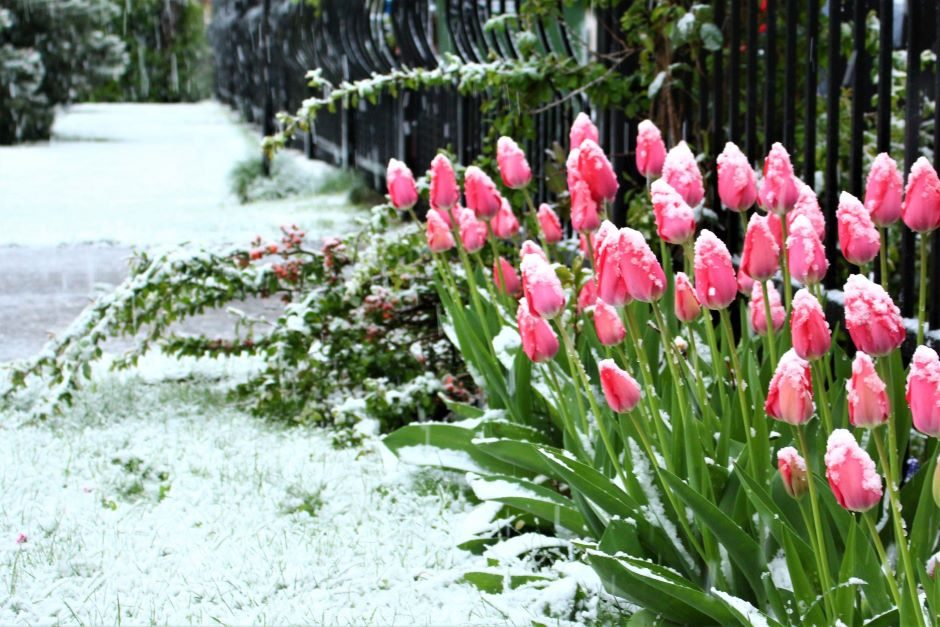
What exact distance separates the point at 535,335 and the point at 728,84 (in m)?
2.10

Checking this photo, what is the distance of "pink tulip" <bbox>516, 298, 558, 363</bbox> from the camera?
184cm

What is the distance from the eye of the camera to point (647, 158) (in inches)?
88.1

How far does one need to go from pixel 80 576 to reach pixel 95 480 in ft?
2.02

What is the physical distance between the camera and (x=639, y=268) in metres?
1.59

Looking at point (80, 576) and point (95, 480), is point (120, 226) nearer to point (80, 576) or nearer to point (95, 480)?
point (95, 480)

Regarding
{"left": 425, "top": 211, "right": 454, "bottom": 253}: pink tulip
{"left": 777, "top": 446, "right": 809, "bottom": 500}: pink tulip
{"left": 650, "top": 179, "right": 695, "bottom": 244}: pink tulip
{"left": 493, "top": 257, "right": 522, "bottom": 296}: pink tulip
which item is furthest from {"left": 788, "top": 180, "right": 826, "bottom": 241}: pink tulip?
{"left": 425, "top": 211, "right": 454, "bottom": 253}: pink tulip

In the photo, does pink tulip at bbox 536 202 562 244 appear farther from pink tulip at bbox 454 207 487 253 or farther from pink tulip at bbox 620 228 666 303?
pink tulip at bbox 620 228 666 303

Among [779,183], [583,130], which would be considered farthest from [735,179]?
[583,130]

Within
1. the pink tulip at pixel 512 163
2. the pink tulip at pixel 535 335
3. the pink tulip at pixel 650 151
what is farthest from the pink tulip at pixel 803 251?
the pink tulip at pixel 512 163

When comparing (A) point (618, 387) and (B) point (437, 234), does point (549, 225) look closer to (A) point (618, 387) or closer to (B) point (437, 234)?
(B) point (437, 234)

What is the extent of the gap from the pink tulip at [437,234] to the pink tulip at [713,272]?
3.59ft

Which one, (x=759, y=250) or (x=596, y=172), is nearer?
(x=759, y=250)

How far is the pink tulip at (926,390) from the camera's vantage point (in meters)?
1.25

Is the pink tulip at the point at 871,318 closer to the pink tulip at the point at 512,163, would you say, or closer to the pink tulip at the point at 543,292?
the pink tulip at the point at 543,292
